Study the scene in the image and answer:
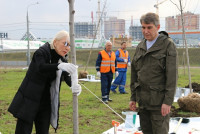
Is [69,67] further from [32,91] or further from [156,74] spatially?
[156,74]

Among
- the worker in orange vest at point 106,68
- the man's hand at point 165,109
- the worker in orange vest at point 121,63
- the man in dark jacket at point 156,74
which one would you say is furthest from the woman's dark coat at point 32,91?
the worker in orange vest at point 121,63

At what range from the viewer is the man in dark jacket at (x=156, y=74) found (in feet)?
8.97

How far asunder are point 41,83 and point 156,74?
1.24 metres

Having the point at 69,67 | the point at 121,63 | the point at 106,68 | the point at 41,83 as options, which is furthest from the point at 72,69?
the point at 121,63

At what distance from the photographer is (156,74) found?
281 centimetres

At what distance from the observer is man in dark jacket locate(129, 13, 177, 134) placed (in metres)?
2.73

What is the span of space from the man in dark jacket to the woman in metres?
0.73

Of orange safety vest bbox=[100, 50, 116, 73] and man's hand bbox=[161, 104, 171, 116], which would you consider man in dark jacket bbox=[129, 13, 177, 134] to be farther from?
orange safety vest bbox=[100, 50, 116, 73]

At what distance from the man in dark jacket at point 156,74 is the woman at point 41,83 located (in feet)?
2.39

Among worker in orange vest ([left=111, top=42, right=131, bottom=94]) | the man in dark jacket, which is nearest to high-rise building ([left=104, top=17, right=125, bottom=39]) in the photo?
worker in orange vest ([left=111, top=42, right=131, bottom=94])

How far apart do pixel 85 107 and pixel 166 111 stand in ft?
14.8

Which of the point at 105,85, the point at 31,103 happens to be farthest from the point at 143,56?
the point at 105,85

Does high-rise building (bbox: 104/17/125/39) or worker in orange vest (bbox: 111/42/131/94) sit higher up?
high-rise building (bbox: 104/17/125/39)

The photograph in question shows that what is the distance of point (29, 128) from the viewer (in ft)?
10.1
